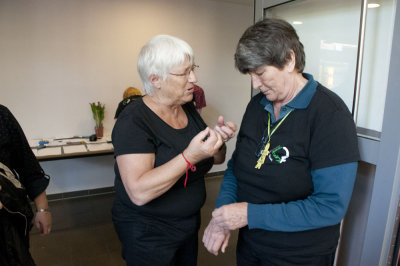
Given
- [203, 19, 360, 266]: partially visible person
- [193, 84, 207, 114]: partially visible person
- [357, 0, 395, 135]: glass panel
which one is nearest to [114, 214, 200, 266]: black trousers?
[203, 19, 360, 266]: partially visible person

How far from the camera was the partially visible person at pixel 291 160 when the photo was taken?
0.94 metres

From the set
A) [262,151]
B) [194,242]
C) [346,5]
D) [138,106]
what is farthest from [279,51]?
[194,242]

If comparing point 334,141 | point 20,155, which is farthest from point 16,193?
point 334,141

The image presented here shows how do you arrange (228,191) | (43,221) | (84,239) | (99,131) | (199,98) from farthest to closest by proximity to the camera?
(199,98)
(99,131)
(84,239)
(43,221)
(228,191)

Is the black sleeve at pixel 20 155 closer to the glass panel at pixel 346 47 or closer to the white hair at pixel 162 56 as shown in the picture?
the white hair at pixel 162 56

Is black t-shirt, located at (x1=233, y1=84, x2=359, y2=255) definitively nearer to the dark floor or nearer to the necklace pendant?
the necklace pendant

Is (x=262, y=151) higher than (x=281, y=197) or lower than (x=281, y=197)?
higher

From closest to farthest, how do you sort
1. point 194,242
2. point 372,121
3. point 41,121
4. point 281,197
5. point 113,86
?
point 281,197 → point 372,121 → point 194,242 → point 41,121 → point 113,86

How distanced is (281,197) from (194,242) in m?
0.62

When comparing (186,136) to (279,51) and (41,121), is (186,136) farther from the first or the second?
(41,121)

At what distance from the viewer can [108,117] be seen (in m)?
3.81

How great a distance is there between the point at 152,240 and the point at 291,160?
2.28 ft

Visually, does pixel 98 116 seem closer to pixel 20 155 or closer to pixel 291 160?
pixel 20 155

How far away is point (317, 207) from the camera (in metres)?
0.98
